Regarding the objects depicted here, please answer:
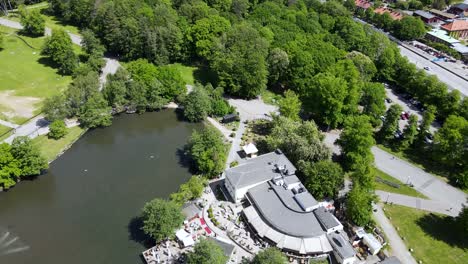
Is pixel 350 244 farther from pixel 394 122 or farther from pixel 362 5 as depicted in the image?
pixel 362 5

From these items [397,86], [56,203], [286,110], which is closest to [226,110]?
[286,110]

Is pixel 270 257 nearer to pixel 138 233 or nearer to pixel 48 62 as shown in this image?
pixel 138 233

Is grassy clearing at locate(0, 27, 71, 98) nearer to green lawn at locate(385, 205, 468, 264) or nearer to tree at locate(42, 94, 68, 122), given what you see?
tree at locate(42, 94, 68, 122)

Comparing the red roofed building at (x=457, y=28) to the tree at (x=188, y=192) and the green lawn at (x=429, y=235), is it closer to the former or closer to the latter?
the green lawn at (x=429, y=235)

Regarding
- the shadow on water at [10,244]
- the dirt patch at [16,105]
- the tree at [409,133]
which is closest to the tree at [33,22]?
the dirt patch at [16,105]

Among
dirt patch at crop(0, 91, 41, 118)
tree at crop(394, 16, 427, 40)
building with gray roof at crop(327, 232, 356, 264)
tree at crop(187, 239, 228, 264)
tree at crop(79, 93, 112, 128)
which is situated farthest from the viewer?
tree at crop(394, 16, 427, 40)

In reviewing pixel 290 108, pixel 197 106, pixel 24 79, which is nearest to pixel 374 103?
pixel 290 108

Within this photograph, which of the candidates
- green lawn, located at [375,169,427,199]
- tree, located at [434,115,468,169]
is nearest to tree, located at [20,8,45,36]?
green lawn, located at [375,169,427,199]
